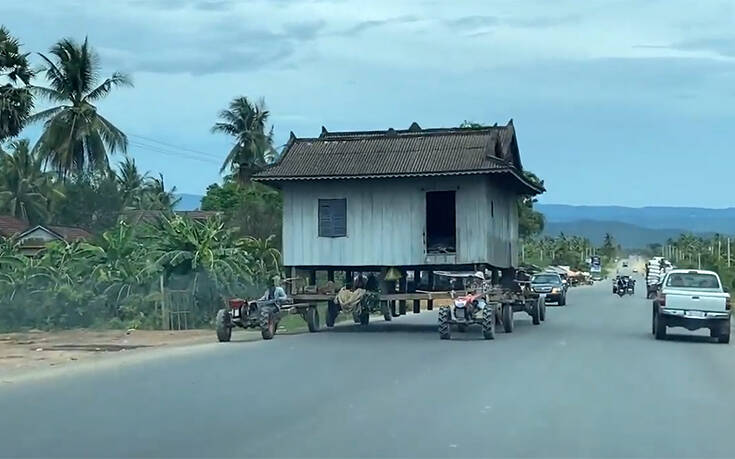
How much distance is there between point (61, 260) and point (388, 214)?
11.1 m

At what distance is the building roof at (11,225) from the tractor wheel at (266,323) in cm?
3328

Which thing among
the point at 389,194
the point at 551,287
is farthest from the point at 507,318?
the point at 551,287

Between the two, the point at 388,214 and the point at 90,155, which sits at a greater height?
the point at 90,155

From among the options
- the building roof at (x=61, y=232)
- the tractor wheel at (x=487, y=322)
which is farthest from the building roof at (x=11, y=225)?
the tractor wheel at (x=487, y=322)

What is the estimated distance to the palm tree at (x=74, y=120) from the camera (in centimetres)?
5241

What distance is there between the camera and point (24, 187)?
6862 centimetres

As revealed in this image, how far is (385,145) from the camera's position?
3088cm

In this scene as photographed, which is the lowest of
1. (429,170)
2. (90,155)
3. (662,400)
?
(662,400)

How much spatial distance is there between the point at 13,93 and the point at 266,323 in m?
10.3

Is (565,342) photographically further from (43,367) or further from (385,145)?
(43,367)

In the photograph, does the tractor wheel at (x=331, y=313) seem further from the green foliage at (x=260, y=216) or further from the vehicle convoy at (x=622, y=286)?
the vehicle convoy at (x=622, y=286)

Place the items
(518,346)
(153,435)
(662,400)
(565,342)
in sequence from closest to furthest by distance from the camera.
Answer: (153,435) → (662,400) → (518,346) → (565,342)

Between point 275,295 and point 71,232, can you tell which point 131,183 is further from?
point 275,295

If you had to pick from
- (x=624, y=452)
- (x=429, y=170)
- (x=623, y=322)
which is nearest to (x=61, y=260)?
(x=429, y=170)
